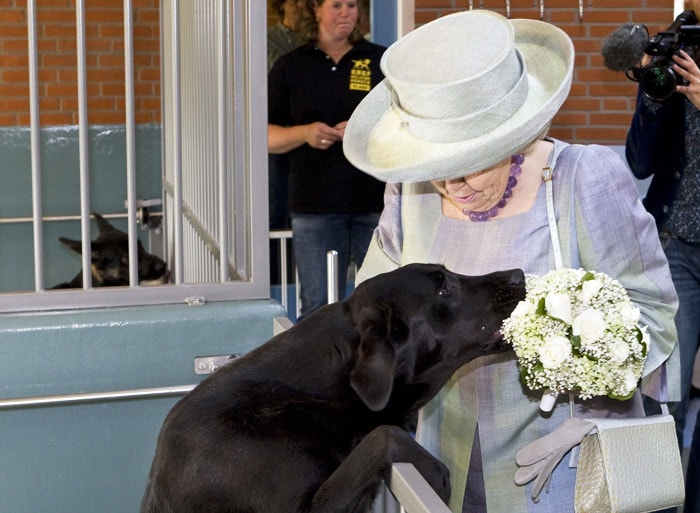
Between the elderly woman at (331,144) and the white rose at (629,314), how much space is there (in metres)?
2.80

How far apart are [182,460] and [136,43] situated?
4645 mm

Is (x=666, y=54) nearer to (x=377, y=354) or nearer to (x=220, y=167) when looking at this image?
(x=220, y=167)

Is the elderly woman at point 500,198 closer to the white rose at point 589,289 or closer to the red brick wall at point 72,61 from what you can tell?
the white rose at point 589,289

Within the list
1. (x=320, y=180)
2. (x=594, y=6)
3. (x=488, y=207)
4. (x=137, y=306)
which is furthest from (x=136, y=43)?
(x=488, y=207)

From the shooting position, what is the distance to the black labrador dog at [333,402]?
1762 millimetres

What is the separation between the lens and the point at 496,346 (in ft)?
6.75

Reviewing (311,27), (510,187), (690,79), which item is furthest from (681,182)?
(311,27)

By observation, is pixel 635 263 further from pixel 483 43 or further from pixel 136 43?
pixel 136 43

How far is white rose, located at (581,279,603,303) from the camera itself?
6.06ft

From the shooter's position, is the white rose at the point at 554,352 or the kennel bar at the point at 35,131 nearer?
the white rose at the point at 554,352

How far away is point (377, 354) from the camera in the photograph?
6.12 ft

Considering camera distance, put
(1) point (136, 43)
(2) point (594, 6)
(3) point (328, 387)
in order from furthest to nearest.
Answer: (1) point (136, 43)
(2) point (594, 6)
(3) point (328, 387)

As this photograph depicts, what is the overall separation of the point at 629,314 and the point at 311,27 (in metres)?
3.07

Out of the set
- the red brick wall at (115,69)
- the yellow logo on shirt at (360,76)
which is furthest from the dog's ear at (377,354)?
the red brick wall at (115,69)
